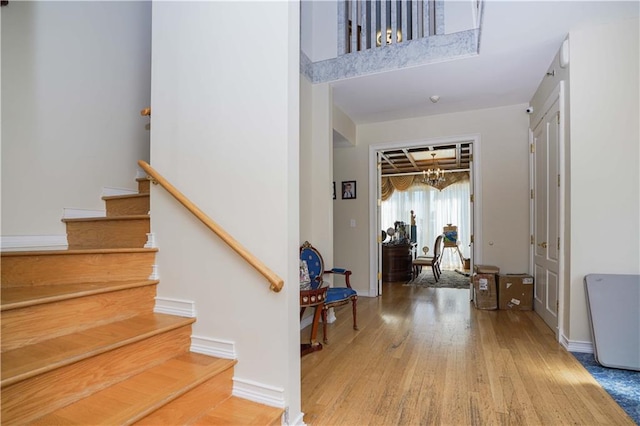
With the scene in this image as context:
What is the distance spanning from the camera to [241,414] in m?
1.63

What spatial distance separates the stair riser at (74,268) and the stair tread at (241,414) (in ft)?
3.09

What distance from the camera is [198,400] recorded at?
5.20 ft

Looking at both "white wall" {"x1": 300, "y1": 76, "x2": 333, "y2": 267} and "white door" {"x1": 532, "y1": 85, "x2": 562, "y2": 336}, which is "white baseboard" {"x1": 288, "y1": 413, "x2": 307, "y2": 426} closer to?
"white wall" {"x1": 300, "y1": 76, "x2": 333, "y2": 267}

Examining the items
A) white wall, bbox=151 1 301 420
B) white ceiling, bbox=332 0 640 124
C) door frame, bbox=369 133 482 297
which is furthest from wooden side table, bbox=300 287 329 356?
white ceiling, bbox=332 0 640 124

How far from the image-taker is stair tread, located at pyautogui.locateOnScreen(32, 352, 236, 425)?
1256 mm

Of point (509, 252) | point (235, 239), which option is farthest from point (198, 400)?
point (509, 252)

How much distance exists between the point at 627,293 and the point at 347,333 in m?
2.37

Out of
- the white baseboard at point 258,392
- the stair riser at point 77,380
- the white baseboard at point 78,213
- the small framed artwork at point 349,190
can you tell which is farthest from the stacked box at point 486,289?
the white baseboard at point 78,213

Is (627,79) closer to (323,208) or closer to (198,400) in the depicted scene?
(323,208)

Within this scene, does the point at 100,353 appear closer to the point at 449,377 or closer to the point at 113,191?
the point at 113,191

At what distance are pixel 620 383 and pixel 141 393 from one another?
2990mm

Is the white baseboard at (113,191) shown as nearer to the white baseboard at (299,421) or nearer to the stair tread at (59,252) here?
the stair tread at (59,252)

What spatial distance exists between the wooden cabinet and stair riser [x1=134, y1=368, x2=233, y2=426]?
5250 mm

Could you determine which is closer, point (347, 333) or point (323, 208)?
point (347, 333)
